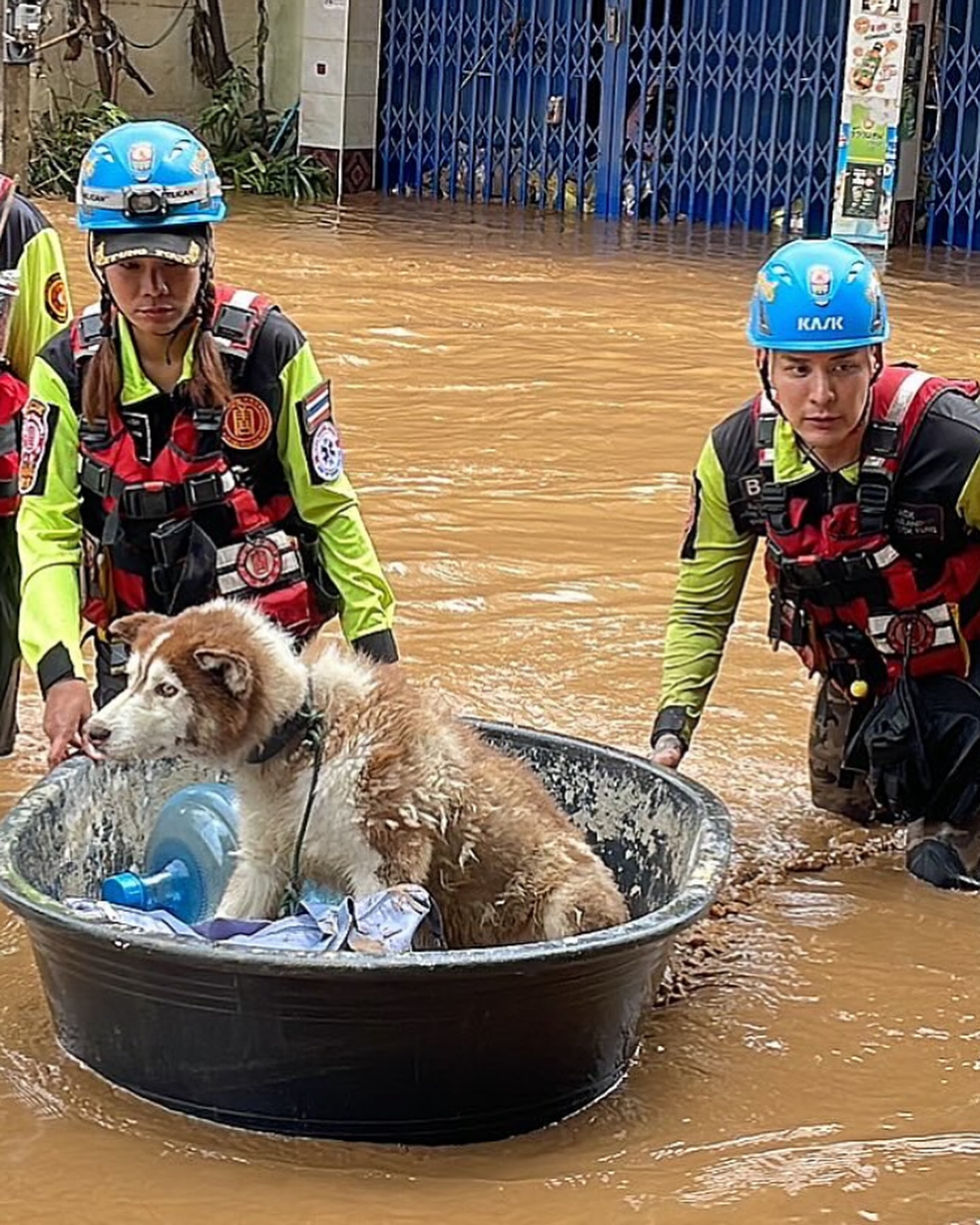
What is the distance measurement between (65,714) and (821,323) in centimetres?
188

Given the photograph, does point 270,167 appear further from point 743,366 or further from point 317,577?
point 317,577

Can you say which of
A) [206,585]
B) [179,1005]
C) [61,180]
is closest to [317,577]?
[206,585]

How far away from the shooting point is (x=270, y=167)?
20.4 meters

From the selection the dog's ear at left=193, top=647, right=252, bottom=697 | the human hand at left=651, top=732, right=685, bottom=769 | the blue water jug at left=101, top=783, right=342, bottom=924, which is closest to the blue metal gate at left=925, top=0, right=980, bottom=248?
the human hand at left=651, top=732, right=685, bottom=769

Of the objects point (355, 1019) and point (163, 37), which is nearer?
point (355, 1019)

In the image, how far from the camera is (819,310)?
499 cm

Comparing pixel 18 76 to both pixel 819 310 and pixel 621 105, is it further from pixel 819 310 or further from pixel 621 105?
pixel 819 310

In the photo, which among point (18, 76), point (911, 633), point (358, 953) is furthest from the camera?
point (18, 76)

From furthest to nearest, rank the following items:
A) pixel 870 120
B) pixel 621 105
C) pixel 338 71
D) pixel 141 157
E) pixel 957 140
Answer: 1. pixel 338 71
2. pixel 621 105
3. pixel 957 140
4. pixel 870 120
5. pixel 141 157

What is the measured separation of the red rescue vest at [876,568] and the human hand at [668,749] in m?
0.49

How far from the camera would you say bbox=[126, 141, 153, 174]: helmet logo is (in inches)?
190

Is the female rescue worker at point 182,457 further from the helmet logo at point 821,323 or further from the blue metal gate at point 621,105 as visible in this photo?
the blue metal gate at point 621,105

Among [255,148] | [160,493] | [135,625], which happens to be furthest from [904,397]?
[255,148]

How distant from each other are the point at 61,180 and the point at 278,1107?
52.3ft
